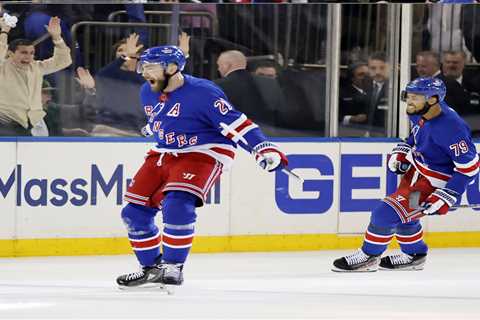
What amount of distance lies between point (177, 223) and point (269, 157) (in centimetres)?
49

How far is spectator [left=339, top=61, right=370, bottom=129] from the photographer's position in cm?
787

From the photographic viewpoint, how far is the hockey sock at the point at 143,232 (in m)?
5.75

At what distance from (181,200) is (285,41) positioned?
230 centimetres

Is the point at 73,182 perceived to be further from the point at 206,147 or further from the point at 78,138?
the point at 206,147

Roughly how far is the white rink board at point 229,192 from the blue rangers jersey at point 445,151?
1.06m

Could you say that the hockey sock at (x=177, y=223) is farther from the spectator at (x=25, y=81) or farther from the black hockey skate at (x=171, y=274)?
the spectator at (x=25, y=81)

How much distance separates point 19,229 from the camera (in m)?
7.16

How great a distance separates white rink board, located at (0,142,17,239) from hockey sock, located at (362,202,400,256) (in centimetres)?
195

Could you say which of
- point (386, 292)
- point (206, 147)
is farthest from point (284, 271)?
point (206, 147)

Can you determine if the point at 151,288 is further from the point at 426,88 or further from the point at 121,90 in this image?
the point at 121,90

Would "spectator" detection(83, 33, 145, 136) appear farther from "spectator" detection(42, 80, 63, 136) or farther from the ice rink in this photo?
the ice rink

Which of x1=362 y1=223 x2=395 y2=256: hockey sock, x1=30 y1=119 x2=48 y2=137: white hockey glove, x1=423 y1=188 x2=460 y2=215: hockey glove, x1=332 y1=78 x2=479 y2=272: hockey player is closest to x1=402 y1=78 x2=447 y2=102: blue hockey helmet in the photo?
x1=332 y1=78 x2=479 y2=272: hockey player

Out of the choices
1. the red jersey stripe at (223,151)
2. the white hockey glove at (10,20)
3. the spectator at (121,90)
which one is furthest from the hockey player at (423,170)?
the white hockey glove at (10,20)

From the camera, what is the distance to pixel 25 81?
728cm
